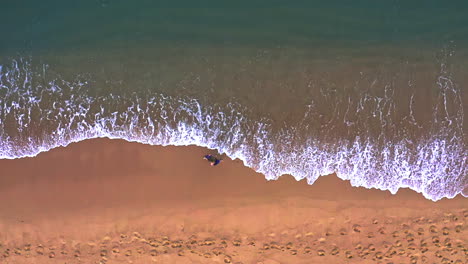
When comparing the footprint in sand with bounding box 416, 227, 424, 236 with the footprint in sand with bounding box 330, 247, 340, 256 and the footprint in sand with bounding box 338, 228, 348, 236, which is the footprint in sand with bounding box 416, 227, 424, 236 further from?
the footprint in sand with bounding box 330, 247, 340, 256

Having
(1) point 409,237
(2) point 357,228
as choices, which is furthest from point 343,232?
A: (1) point 409,237

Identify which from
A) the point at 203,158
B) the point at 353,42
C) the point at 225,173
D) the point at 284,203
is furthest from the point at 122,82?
the point at 353,42

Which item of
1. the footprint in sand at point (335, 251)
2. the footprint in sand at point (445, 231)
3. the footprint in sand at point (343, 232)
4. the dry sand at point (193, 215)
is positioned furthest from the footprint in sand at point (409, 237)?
the footprint in sand at point (335, 251)

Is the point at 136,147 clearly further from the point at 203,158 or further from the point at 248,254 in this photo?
the point at 248,254

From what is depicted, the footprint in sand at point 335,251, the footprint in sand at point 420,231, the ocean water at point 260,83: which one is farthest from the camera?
the ocean water at point 260,83

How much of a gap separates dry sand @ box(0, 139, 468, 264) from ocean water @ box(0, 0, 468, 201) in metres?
0.35

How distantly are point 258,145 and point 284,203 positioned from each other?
132 cm

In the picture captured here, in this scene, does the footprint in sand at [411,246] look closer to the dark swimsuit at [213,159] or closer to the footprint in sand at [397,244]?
Answer: the footprint in sand at [397,244]

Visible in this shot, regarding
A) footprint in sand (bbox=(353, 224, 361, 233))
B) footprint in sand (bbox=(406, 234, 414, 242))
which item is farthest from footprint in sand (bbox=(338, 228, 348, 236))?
footprint in sand (bbox=(406, 234, 414, 242))

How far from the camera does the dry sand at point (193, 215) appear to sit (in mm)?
7008

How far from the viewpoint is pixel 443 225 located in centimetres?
698

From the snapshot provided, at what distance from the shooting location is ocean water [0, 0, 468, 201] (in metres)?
7.20

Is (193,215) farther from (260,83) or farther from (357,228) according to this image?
(357,228)

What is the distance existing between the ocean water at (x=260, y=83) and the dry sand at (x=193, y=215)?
35 centimetres
